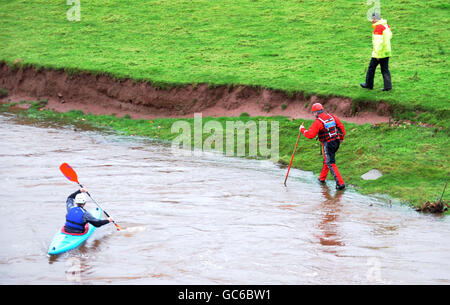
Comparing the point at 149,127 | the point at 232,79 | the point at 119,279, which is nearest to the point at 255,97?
the point at 232,79

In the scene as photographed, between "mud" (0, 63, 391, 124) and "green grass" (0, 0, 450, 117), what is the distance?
0.36m

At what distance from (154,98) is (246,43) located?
20.1ft

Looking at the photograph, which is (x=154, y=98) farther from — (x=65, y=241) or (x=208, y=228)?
(x=65, y=241)

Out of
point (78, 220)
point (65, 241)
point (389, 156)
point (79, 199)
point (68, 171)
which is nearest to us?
point (65, 241)

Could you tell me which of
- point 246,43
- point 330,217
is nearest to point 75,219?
point 330,217

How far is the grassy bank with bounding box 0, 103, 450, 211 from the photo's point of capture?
14.0m

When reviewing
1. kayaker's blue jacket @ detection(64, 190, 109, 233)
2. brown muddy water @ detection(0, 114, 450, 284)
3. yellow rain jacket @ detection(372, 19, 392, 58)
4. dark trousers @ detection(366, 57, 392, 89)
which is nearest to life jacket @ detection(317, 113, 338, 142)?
brown muddy water @ detection(0, 114, 450, 284)

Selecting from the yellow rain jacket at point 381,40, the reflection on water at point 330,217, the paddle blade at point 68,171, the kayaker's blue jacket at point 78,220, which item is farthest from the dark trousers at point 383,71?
the kayaker's blue jacket at point 78,220

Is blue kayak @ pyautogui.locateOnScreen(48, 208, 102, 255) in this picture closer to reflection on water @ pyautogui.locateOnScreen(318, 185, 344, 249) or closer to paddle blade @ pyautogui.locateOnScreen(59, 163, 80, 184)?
paddle blade @ pyautogui.locateOnScreen(59, 163, 80, 184)

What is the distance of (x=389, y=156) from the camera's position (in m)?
15.3

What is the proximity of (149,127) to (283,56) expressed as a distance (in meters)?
6.91
